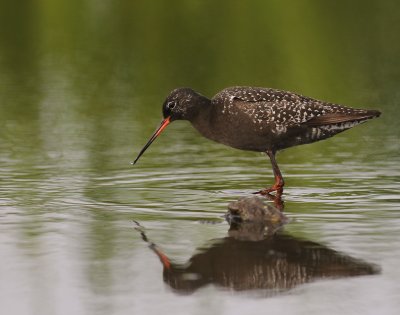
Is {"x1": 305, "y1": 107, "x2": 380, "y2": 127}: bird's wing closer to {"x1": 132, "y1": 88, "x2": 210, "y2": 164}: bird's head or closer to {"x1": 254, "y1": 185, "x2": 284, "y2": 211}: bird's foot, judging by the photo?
{"x1": 254, "y1": 185, "x2": 284, "y2": 211}: bird's foot

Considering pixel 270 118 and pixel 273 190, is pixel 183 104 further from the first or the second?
pixel 273 190

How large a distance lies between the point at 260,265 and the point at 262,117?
4.46m

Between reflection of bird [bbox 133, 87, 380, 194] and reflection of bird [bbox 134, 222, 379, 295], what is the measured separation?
136 inches

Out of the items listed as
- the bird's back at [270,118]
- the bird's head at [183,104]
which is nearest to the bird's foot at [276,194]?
the bird's back at [270,118]

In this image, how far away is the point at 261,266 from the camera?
855 cm

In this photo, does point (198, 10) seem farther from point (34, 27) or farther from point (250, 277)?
point (250, 277)

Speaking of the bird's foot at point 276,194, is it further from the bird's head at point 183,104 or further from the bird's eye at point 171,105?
the bird's eye at point 171,105

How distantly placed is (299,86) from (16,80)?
578 centimetres

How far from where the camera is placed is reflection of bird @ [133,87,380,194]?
12875 mm

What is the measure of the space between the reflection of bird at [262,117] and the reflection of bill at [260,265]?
336cm

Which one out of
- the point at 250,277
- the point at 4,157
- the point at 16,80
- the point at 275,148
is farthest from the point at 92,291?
the point at 16,80

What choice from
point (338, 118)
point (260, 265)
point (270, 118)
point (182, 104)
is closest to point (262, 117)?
point (270, 118)

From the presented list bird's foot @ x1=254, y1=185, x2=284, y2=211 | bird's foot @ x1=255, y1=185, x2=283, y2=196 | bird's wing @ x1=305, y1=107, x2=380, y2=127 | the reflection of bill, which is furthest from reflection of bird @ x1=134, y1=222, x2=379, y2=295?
bird's wing @ x1=305, y1=107, x2=380, y2=127

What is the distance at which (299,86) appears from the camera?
69.1 ft
